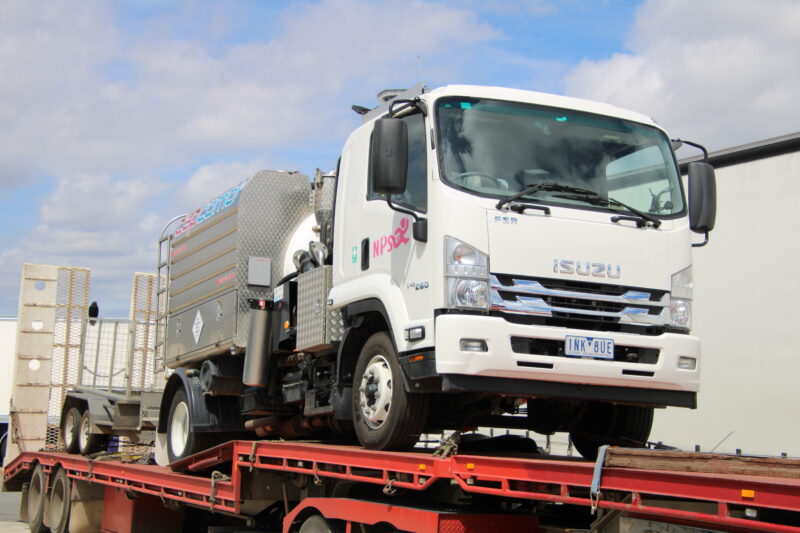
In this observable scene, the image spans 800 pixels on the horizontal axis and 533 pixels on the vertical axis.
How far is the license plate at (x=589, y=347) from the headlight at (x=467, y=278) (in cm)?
59

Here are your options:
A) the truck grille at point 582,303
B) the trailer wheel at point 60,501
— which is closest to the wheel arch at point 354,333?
the truck grille at point 582,303

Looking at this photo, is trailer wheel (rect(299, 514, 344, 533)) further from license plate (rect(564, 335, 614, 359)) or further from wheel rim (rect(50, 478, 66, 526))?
wheel rim (rect(50, 478, 66, 526))

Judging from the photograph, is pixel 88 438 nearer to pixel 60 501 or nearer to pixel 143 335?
pixel 60 501

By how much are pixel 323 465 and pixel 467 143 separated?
2.55m

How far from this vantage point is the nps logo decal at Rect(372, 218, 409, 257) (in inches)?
260

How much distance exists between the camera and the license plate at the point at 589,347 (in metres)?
6.02

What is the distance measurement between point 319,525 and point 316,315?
70.6 inches

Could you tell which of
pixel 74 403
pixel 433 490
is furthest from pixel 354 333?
pixel 74 403

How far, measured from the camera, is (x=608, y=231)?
6348 mm

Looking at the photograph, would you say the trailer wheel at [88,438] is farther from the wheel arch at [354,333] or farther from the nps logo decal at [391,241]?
the nps logo decal at [391,241]

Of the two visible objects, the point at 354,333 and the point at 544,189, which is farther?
the point at 354,333

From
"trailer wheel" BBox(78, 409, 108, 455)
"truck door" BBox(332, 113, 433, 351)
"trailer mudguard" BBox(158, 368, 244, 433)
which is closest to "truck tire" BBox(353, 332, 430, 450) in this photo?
"truck door" BBox(332, 113, 433, 351)

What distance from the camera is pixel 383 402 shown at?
6.66m

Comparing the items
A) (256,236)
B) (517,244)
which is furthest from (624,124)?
(256,236)
